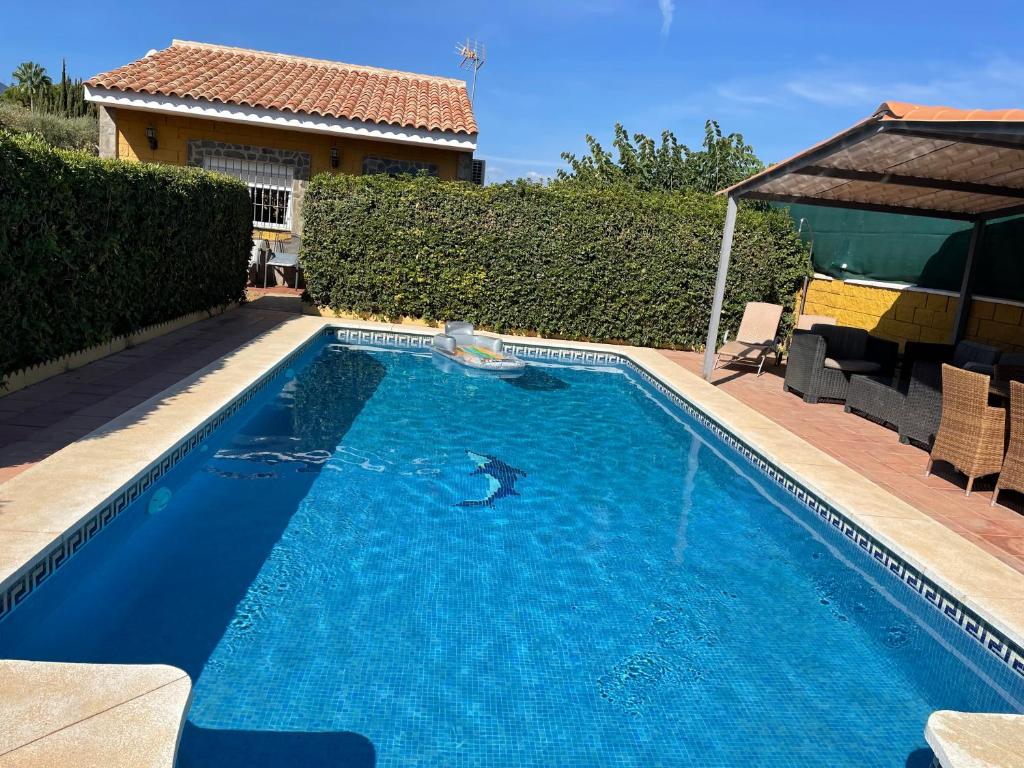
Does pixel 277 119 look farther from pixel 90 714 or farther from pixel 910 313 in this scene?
pixel 90 714

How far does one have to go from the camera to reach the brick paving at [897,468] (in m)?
5.90

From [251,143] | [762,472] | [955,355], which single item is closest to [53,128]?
[251,143]

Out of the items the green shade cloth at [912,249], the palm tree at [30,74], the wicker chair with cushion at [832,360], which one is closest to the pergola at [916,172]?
the green shade cloth at [912,249]

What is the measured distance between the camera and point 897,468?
7508 millimetres

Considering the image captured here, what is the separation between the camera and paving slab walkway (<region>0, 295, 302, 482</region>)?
561 centimetres

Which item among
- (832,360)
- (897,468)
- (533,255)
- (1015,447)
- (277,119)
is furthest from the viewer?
(277,119)

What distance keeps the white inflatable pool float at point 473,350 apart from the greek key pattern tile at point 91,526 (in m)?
4.91

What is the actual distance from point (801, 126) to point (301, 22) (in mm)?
18805

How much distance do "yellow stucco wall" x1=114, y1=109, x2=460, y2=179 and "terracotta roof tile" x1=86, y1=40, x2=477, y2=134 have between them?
704 mm


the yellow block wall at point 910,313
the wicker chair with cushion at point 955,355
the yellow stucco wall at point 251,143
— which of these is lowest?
the wicker chair with cushion at point 955,355

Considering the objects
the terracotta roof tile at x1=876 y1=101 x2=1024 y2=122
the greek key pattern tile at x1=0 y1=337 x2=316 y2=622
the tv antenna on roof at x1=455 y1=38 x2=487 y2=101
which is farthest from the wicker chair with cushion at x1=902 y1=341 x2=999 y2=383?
the tv antenna on roof at x1=455 y1=38 x2=487 y2=101

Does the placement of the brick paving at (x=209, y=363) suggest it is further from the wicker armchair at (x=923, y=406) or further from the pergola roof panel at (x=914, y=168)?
the pergola roof panel at (x=914, y=168)

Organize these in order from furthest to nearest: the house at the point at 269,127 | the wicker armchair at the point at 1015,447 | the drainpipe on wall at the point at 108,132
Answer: the drainpipe on wall at the point at 108,132 → the house at the point at 269,127 → the wicker armchair at the point at 1015,447

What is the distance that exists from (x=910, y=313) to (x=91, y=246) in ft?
39.8
